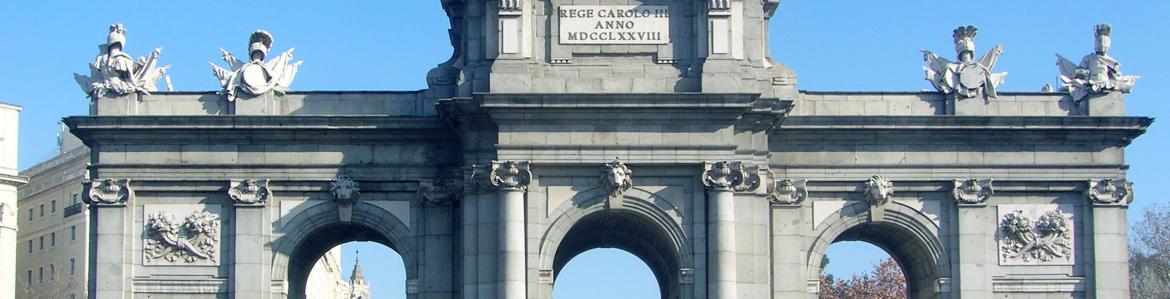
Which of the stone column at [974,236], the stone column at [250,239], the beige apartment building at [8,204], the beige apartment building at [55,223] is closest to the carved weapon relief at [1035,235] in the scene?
the stone column at [974,236]

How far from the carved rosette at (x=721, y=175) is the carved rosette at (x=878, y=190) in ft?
15.0

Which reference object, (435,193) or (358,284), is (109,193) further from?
(358,284)

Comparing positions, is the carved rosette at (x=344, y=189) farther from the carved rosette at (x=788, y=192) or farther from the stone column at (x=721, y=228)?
the carved rosette at (x=788, y=192)

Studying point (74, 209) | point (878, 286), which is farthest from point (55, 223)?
point (878, 286)

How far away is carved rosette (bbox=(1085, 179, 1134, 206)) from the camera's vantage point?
5559 cm

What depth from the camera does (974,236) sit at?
183ft

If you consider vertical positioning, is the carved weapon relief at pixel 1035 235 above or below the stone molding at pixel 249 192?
below

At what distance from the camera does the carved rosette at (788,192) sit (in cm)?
5541

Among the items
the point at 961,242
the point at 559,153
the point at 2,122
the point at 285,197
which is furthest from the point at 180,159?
the point at 2,122

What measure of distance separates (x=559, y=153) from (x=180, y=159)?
9.53 meters

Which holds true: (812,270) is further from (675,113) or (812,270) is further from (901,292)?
(901,292)

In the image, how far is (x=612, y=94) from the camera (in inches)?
2044

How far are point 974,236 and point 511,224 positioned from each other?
11641mm

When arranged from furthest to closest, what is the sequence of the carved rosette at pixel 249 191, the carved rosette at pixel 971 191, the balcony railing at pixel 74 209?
the balcony railing at pixel 74 209, the carved rosette at pixel 971 191, the carved rosette at pixel 249 191
